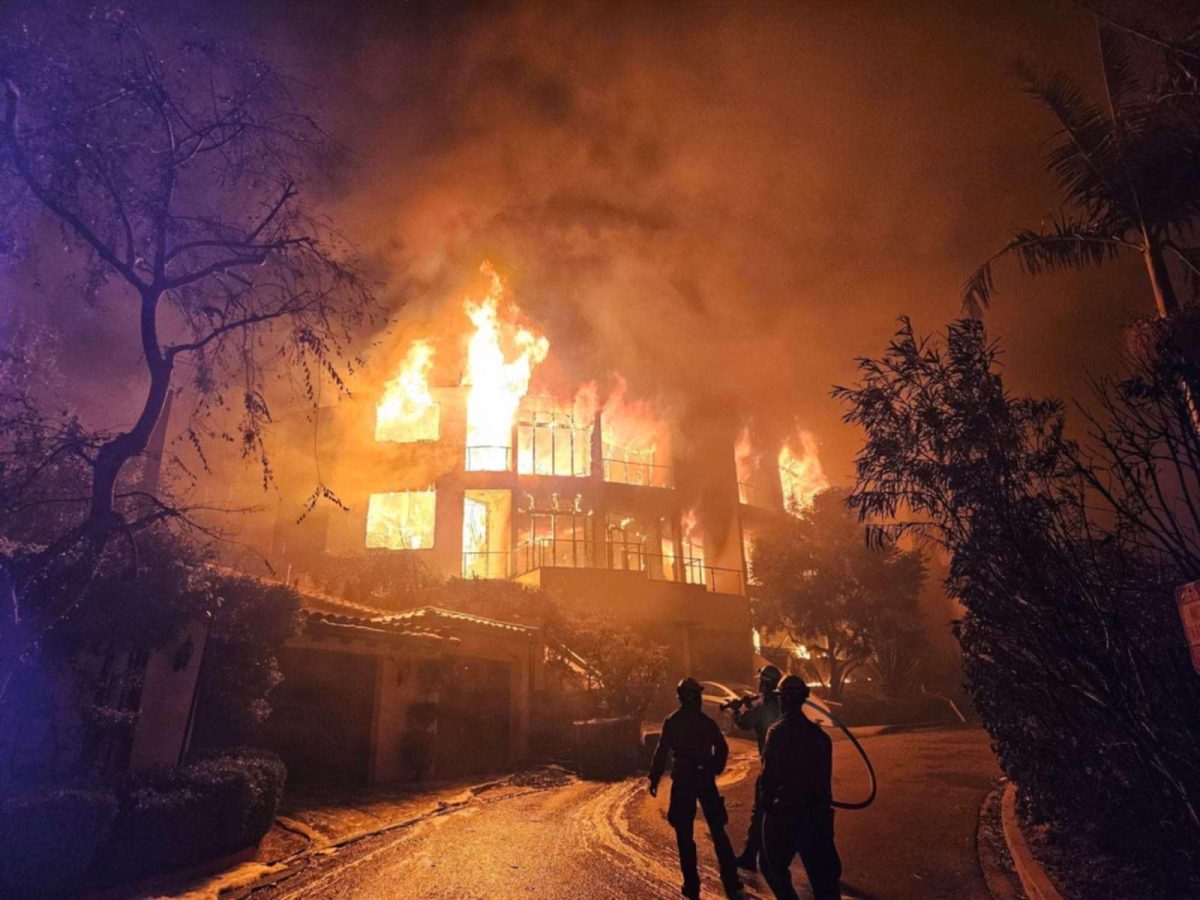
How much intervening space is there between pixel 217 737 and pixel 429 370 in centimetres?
2940

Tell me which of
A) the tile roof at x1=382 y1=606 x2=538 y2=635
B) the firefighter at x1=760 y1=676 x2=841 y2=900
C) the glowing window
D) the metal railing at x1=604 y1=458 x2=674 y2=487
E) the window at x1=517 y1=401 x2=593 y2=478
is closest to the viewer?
the firefighter at x1=760 y1=676 x2=841 y2=900

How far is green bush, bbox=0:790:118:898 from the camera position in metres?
5.97

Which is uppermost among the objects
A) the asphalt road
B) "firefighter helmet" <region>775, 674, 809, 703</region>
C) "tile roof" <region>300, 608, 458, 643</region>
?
"tile roof" <region>300, 608, 458, 643</region>

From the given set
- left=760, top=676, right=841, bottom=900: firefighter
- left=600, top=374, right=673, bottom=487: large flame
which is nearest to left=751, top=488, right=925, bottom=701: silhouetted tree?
left=600, top=374, right=673, bottom=487: large flame

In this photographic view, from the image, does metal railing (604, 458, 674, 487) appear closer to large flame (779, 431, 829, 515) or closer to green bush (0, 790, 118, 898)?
large flame (779, 431, 829, 515)

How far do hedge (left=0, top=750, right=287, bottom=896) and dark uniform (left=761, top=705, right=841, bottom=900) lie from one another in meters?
6.15

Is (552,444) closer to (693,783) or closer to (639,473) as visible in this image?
(639,473)

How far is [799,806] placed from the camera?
5.37 m

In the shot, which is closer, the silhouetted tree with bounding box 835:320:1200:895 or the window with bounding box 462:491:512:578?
the silhouetted tree with bounding box 835:320:1200:895

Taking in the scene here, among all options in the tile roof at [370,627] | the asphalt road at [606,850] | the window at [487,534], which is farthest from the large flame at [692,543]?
the asphalt road at [606,850]

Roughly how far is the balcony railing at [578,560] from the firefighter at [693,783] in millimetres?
23102

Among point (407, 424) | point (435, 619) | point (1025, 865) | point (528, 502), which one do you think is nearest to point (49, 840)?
point (1025, 865)

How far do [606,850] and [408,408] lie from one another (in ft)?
104

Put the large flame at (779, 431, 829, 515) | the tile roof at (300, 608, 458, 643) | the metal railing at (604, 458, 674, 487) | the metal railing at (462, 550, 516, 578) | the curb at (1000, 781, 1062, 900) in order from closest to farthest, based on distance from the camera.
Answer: the curb at (1000, 781, 1062, 900), the tile roof at (300, 608, 458, 643), the metal railing at (462, 550, 516, 578), the metal railing at (604, 458, 674, 487), the large flame at (779, 431, 829, 515)
